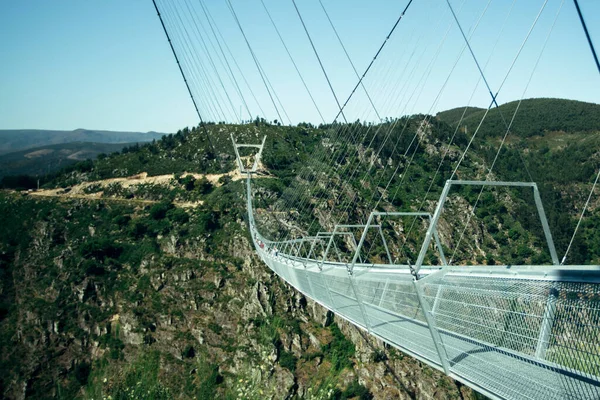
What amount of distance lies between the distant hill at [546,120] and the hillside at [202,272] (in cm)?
3304

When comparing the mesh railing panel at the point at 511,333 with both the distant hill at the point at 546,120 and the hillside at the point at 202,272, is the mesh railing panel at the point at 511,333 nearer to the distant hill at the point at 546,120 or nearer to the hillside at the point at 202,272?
the hillside at the point at 202,272

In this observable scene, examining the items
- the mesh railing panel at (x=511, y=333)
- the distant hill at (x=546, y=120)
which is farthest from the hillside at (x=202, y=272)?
the distant hill at (x=546, y=120)

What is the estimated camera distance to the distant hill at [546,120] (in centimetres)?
8825

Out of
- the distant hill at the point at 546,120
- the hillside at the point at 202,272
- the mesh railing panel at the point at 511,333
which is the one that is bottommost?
the hillside at the point at 202,272

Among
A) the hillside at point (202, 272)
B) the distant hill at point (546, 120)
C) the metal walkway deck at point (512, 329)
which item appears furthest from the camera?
the distant hill at point (546, 120)

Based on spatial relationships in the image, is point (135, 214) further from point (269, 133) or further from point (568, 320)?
point (568, 320)

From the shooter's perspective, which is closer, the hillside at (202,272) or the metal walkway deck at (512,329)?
the metal walkway deck at (512,329)

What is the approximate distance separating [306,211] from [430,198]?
15.6m

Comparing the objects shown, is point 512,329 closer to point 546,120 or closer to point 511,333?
point 511,333

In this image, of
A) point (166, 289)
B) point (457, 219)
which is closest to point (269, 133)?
point (457, 219)

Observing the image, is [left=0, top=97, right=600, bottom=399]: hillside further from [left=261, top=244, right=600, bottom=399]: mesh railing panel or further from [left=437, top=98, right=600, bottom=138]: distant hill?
[left=437, top=98, right=600, bottom=138]: distant hill

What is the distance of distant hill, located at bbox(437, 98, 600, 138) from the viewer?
88.2 metres

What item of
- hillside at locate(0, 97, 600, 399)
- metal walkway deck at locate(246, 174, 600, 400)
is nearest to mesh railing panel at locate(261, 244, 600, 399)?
metal walkway deck at locate(246, 174, 600, 400)

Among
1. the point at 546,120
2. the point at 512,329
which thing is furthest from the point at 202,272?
the point at 546,120
